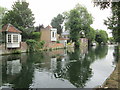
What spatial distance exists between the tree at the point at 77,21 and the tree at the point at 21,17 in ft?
54.7

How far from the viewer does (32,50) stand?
88.4ft

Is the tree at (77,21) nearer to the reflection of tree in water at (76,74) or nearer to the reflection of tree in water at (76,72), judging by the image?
the reflection of tree in water at (76,72)

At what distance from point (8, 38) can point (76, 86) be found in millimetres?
19377

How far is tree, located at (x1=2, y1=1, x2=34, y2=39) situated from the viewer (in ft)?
105

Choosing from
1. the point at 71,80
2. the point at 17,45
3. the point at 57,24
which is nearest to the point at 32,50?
the point at 17,45

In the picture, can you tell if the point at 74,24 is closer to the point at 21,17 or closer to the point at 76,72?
the point at 21,17

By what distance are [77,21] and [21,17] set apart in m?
19.8

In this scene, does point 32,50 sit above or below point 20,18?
below

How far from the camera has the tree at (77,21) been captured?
147 feet

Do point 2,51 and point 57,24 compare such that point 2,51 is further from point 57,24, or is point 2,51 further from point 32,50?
point 57,24

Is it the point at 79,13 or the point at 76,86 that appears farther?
the point at 79,13

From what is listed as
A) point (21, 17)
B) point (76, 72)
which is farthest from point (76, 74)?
point (21, 17)

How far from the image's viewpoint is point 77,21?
1748 inches

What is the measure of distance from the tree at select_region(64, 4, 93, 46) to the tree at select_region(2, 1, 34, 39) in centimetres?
1668
